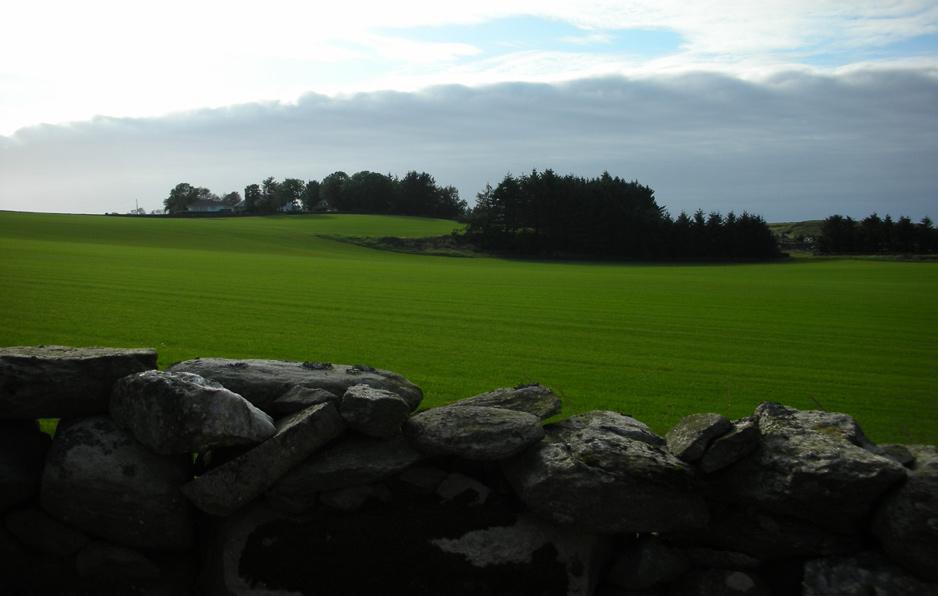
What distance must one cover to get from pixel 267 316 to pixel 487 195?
87020mm

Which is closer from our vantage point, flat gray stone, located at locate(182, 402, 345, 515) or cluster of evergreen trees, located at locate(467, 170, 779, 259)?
flat gray stone, located at locate(182, 402, 345, 515)

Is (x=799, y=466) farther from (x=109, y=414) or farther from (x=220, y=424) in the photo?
(x=109, y=414)

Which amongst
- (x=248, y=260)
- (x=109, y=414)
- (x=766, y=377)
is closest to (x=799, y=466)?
(x=109, y=414)

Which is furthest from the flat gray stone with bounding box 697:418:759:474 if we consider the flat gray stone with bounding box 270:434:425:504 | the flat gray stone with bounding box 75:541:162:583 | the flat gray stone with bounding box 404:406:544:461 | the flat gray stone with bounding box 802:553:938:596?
the flat gray stone with bounding box 75:541:162:583

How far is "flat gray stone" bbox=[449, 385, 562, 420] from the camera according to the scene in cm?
779

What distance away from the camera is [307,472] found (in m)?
6.74

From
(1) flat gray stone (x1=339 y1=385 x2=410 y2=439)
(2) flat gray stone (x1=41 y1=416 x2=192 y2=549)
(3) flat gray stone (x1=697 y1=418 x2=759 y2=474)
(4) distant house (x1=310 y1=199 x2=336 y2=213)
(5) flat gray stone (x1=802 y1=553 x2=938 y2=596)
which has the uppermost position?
(4) distant house (x1=310 y1=199 x2=336 y2=213)

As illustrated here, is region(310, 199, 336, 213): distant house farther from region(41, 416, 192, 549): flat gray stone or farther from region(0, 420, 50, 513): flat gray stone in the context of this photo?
region(41, 416, 192, 549): flat gray stone

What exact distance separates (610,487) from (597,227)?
334 ft

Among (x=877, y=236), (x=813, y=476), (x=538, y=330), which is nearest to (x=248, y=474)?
(x=813, y=476)

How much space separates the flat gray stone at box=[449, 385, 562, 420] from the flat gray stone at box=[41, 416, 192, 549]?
2971 mm

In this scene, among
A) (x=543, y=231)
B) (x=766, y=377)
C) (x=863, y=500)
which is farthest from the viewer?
(x=543, y=231)

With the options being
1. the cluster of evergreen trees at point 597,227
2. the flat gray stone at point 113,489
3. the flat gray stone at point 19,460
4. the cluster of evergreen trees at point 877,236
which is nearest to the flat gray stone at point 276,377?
the flat gray stone at point 113,489

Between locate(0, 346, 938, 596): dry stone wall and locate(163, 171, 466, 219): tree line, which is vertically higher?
locate(163, 171, 466, 219): tree line
